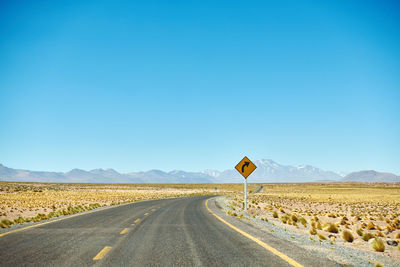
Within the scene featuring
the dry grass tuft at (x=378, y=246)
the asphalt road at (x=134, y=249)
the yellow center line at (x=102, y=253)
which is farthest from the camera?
the dry grass tuft at (x=378, y=246)

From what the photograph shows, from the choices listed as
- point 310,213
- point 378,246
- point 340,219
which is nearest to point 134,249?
point 378,246

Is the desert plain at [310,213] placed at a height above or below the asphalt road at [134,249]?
below

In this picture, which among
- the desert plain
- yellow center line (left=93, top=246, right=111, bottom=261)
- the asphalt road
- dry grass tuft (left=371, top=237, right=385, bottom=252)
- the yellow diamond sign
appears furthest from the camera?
the yellow diamond sign

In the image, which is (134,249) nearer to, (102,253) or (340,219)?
(102,253)

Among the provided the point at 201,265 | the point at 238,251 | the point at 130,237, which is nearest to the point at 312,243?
the point at 238,251

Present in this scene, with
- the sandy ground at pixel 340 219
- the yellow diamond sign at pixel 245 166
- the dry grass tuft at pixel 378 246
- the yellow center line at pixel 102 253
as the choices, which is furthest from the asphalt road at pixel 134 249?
the yellow diamond sign at pixel 245 166

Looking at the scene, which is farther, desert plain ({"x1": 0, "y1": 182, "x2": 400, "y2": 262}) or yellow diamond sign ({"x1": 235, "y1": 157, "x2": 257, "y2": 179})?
yellow diamond sign ({"x1": 235, "y1": 157, "x2": 257, "y2": 179})

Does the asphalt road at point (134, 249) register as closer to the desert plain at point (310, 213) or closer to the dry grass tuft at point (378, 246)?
the dry grass tuft at point (378, 246)

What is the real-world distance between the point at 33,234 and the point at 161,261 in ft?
19.1

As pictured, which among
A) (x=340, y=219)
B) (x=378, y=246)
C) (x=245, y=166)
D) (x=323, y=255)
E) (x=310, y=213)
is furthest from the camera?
(x=310, y=213)

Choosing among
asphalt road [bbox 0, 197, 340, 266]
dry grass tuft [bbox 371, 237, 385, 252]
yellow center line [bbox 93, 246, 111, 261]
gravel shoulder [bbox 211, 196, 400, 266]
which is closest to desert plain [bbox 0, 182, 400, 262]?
dry grass tuft [bbox 371, 237, 385, 252]

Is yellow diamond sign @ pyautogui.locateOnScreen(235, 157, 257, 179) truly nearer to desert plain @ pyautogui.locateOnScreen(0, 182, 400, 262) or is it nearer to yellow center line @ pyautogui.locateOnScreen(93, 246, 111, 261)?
desert plain @ pyautogui.locateOnScreen(0, 182, 400, 262)

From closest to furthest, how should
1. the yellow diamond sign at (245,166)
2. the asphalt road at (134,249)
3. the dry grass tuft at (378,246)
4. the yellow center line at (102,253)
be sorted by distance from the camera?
1. the asphalt road at (134,249)
2. the yellow center line at (102,253)
3. the dry grass tuft at (378,246)
4. the yellow diamond sign at (245,166)

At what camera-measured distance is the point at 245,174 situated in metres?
17.5
